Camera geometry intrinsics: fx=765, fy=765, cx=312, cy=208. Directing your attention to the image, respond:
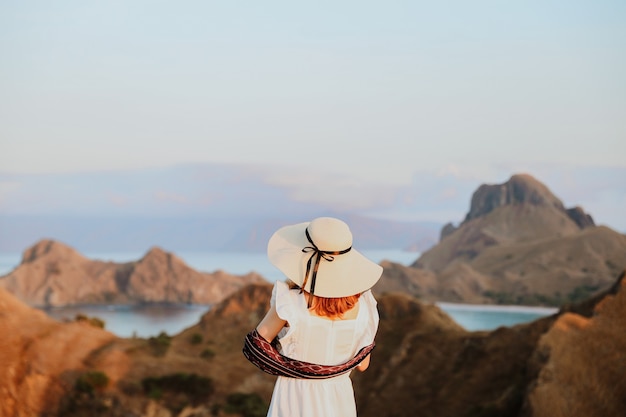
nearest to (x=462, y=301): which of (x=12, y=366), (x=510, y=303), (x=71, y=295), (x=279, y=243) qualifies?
(x=510, y=303)

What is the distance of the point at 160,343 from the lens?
36.0 m

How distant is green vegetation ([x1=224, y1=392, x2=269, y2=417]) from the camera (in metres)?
29.8

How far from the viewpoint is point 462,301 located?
11756 cm

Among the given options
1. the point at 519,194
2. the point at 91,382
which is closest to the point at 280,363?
the point at 91,382

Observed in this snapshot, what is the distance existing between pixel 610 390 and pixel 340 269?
18.4m

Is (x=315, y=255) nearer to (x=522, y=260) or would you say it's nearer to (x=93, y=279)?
(x=93, y=279)

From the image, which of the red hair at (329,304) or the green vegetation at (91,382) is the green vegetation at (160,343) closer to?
the green vegetation at (91,382)

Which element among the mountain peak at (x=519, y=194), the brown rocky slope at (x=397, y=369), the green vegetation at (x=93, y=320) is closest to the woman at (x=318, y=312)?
the brown rocky slope at (x=397, y=369)

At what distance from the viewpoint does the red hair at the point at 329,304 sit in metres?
5.78

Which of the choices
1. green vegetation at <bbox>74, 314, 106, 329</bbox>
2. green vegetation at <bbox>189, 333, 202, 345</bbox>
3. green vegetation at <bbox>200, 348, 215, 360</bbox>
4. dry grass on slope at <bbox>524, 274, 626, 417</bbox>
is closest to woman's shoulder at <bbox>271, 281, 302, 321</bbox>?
dry grass on slope at <bbox>524, 274, 626, 417</bbox>

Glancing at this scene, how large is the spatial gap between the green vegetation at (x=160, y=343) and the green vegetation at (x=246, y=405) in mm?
4536

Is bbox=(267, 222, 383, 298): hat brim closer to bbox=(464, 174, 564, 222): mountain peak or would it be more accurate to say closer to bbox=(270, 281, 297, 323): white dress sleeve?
bbox=(270, 281, 297, 323): white dress sleeve

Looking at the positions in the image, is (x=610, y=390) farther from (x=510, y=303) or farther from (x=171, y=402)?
(x=510, y=303)

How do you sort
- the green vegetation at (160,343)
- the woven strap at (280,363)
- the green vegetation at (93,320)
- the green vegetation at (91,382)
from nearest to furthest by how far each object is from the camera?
1. the woven strap at (280,363)
2. the green vegetation at (91,382)
3. the green vegetation at (160,343)
4. the green vegetation at (93,320)
